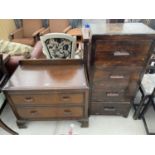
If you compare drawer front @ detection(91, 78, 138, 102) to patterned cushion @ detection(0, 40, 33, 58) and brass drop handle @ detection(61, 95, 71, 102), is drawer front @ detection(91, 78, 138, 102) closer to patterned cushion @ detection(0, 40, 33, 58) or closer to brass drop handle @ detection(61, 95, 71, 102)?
brass drop handle @ detection(61, 95, 71, 102)

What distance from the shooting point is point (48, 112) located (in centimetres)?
131

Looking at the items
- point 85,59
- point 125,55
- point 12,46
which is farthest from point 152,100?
point 12,46

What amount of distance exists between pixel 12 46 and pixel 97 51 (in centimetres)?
128

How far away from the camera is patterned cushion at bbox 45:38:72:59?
60.3 inches

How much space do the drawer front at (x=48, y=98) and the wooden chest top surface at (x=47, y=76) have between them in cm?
8

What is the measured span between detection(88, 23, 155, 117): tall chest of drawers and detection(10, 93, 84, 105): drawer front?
0.17 metres

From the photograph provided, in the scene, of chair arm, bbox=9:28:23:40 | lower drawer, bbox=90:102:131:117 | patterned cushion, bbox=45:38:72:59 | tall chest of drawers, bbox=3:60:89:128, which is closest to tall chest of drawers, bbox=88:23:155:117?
lower drawer, bbox=90:102:131:117

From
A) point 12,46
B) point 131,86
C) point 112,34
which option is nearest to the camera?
point 112,34

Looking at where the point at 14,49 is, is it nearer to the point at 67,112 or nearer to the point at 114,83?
the point at 67,112

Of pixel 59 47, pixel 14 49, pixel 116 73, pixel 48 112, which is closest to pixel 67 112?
pixel 48 112

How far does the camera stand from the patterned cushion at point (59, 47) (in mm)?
1532

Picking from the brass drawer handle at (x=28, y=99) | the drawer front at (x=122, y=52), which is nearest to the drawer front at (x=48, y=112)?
the brass drawer handle at (x=28, y=99)

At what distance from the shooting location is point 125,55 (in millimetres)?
1010
